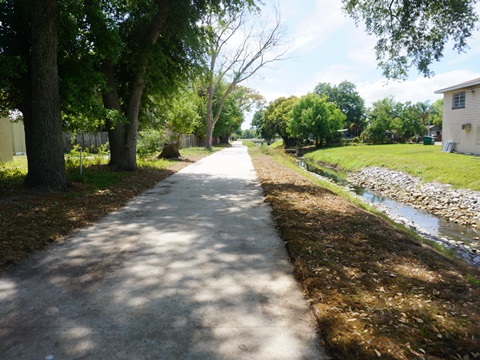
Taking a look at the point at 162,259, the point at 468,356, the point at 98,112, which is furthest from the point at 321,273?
the point at 98,112

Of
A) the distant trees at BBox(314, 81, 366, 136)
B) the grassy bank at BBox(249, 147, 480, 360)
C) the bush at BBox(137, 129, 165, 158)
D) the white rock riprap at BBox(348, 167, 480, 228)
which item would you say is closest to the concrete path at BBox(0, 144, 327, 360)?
the grassy bank at BBox(249, 147, 480, 360)

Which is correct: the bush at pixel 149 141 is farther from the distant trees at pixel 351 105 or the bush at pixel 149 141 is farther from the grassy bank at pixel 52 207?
the distant trees at pixel 351 105

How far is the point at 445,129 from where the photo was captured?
25.1 metres

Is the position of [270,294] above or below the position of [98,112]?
below

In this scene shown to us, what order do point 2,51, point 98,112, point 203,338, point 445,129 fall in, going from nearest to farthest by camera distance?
point 203,338, point 2,51, point 98,112, point 445,129

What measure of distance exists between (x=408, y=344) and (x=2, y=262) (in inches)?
176

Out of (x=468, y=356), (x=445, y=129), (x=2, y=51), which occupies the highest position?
(x=2, y=51)

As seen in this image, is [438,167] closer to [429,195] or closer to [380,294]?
[429,195]

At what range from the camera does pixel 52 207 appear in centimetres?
694

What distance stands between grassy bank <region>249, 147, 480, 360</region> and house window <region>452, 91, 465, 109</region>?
72.8 ft

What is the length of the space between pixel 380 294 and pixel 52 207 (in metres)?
6.30

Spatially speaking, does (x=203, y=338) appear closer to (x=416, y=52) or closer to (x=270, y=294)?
(x=270, y=294)

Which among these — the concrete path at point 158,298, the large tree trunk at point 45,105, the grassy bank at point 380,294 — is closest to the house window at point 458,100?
the grassy bank at point 380,294

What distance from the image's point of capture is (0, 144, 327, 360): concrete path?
2.60 meters
